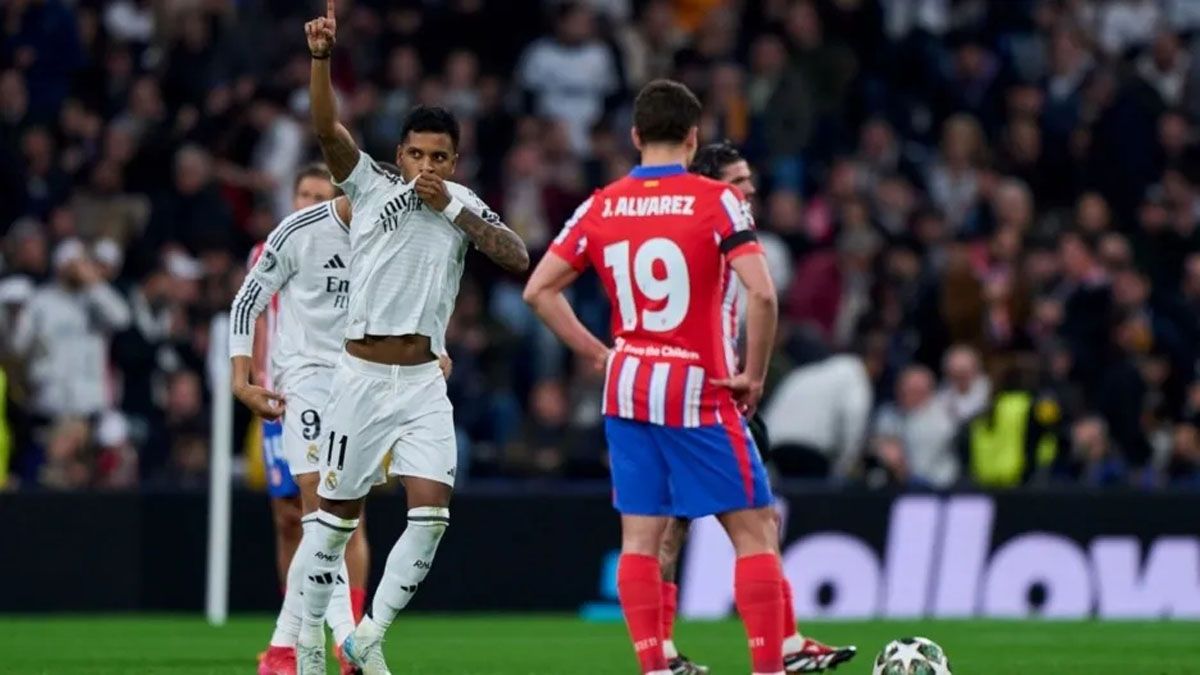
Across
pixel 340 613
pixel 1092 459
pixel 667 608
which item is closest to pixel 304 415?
pixel 340 613

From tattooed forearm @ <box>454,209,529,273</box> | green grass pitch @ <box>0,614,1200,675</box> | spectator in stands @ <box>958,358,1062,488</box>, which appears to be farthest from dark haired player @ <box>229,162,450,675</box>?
spectator in stands @ <box>958,358,1062,488</box>

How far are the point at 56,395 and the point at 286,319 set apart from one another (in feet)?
24.2

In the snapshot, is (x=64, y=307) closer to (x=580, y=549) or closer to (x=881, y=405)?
(x=580, y=549)

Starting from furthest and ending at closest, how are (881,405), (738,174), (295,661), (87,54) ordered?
(87,54) < (881,405) < (738,174) < (295,661)

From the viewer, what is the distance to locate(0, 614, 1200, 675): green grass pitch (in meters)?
12.8

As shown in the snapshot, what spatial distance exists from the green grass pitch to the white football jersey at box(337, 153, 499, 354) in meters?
2.36

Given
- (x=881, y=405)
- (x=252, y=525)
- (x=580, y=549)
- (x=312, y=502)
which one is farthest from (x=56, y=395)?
(x=312, y=502)

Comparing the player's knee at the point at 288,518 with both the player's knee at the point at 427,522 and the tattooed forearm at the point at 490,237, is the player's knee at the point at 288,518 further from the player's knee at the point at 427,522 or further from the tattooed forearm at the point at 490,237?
the tattooed forearm at the point at 490,237

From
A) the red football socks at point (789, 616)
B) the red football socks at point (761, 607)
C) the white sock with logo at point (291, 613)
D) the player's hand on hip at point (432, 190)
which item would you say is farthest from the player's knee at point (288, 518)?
the red football socks at point (761, 607)

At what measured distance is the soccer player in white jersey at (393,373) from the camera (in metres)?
10.4

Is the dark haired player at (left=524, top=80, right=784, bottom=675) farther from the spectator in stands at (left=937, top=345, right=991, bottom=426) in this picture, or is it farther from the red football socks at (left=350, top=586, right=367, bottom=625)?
the spectator in stands at (left=937, top=345, right=991, bottom=426)

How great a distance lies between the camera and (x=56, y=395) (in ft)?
61.5

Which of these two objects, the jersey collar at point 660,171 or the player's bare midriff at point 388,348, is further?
the player's bare midriff at point 388,348

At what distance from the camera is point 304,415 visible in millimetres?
11617
